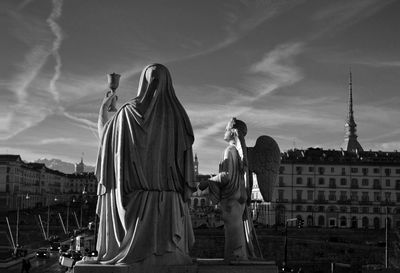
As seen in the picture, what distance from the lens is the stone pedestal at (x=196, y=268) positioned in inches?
438

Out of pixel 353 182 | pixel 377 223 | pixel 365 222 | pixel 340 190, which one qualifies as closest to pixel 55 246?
pixel 340 190

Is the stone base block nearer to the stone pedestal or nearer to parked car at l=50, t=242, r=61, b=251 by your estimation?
the stone pedestal

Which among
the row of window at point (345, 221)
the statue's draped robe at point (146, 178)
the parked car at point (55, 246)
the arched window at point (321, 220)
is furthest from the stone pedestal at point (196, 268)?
the arched window at point (321, 220)

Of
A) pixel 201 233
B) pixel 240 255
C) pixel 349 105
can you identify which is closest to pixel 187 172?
pixel 240 255

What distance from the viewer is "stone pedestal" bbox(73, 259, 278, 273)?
1112 cm

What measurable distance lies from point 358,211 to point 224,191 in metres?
118

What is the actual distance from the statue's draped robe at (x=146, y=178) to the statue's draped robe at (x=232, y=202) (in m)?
1.21

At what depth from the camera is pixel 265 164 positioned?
570 inches

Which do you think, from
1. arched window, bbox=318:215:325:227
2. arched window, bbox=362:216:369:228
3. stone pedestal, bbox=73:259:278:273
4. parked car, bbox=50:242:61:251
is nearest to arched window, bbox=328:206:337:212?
arched window, bbox=318:215:325:227

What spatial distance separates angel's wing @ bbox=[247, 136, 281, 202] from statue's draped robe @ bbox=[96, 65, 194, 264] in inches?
100

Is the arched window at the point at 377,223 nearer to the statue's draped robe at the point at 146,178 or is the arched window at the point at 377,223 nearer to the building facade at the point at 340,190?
the building facade at the point at 340,190

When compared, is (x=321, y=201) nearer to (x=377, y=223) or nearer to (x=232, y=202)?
(x=377, y=223)

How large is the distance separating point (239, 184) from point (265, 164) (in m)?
1.29

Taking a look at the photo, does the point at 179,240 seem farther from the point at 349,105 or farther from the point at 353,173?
the point at 349,105
